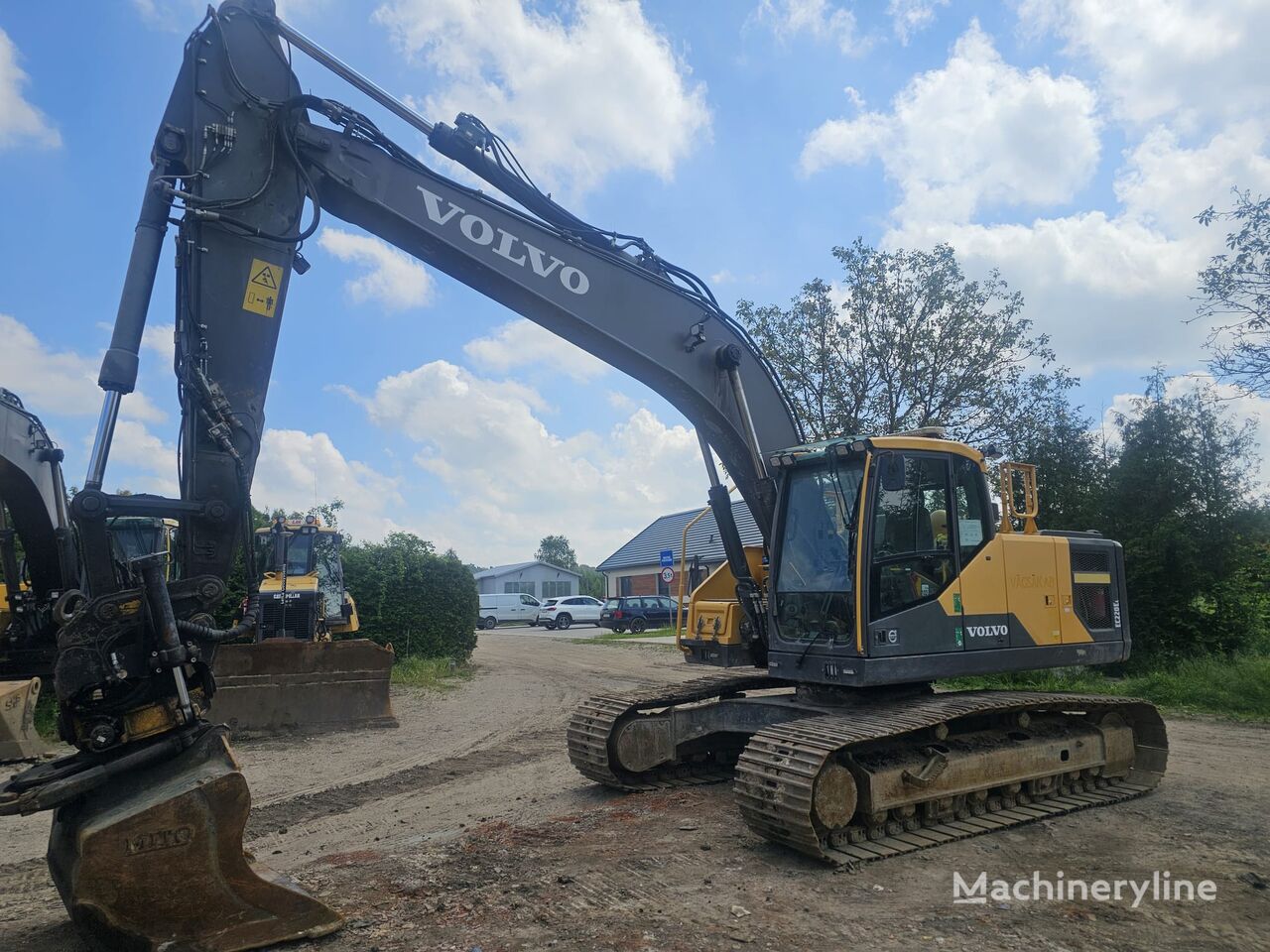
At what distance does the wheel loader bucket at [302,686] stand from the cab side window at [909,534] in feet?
23.8

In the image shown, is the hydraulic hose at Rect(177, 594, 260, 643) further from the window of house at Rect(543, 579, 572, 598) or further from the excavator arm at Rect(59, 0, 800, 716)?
the window of house at Rect(543, 579, 572, 598)

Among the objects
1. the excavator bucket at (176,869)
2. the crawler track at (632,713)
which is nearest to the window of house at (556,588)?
the crawler track at (632,713)

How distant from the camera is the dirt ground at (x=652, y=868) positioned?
4.36 meters

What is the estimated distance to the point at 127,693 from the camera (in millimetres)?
4199

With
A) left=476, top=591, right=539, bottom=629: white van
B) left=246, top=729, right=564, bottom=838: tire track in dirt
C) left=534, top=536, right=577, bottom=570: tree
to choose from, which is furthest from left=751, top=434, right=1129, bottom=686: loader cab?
left=534, top=536, right=577, bottom=570: tree

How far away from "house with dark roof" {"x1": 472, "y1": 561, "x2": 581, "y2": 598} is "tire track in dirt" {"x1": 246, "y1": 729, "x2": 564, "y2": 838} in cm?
5621

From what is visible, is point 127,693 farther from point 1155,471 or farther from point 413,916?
point 1155,471

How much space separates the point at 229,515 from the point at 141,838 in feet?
5.09

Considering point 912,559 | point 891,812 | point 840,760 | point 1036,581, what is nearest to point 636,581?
point 1036,581

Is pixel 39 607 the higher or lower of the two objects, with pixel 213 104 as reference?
lower

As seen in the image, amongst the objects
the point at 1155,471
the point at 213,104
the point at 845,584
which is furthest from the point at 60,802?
the point at 1155,471

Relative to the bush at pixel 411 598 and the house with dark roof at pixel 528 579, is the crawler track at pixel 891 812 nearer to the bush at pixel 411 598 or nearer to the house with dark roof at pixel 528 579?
the bush at pixel 411 598

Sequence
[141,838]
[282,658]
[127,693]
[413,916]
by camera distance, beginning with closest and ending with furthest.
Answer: [141,838]
[127,693]
[413,916]
[282,658]

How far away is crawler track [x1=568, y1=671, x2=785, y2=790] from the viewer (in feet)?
23.6
